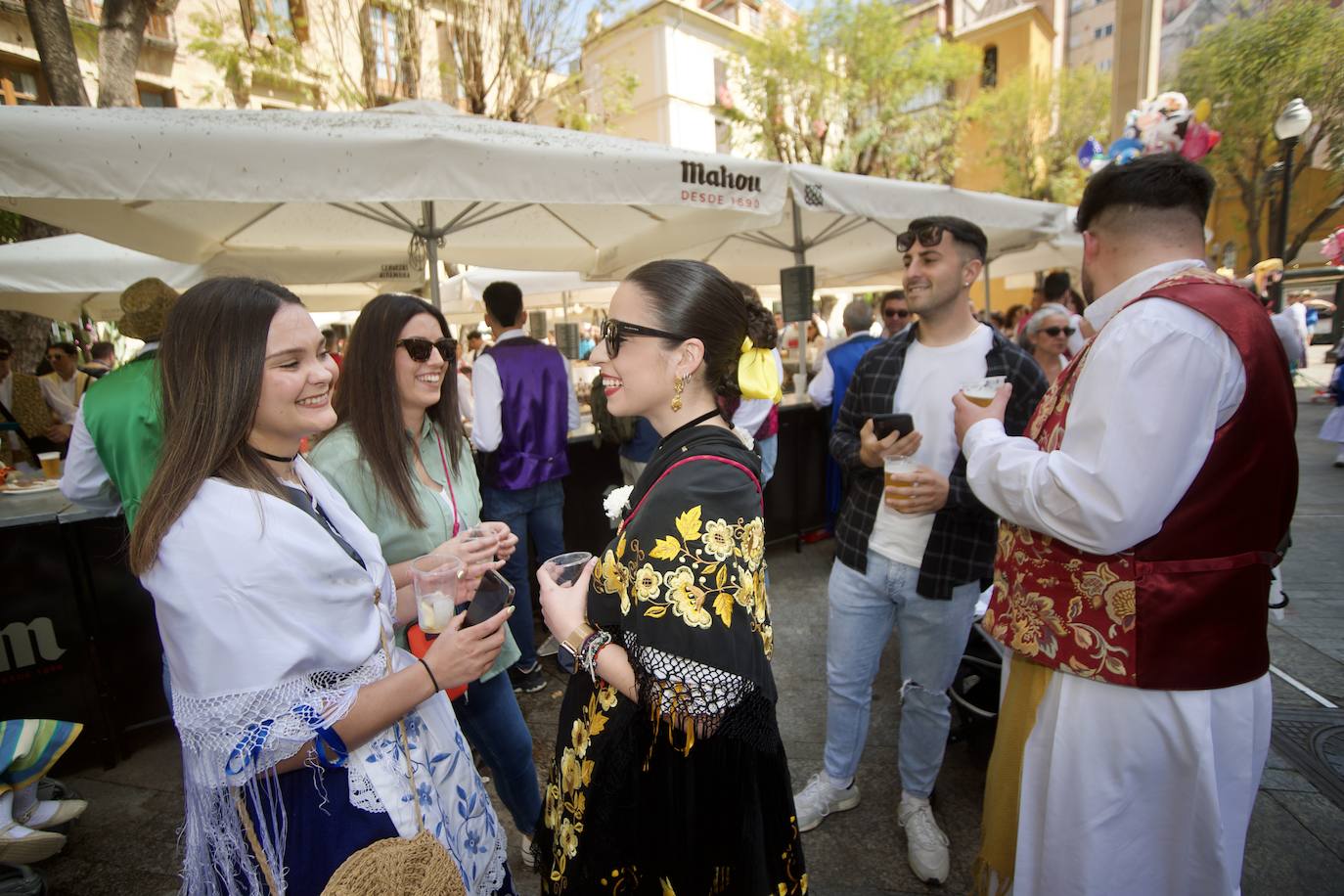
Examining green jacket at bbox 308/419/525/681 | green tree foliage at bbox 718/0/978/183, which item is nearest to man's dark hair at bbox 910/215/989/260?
green jacket at bbox 308/419/525/681

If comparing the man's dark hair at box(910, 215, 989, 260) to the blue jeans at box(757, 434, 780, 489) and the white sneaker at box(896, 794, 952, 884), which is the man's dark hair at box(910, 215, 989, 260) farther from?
the blue jeans at box(757, 434, 780, 489)

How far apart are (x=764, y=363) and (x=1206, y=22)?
36.7 ft

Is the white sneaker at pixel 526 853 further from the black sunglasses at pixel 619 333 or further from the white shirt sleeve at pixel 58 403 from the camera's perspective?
the white shirt sleeve at pixel 58 403

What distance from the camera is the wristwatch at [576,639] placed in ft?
4.39

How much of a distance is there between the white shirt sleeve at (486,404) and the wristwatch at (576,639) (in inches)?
103

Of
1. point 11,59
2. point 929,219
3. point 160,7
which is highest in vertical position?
point 11,59

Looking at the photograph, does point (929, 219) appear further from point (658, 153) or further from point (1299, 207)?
point (1299, 207)

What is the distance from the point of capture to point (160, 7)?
777 cm

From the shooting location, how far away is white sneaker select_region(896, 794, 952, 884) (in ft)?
7.38

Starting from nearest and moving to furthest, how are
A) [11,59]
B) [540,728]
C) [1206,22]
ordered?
[540,728], [1206,22], [11,59]

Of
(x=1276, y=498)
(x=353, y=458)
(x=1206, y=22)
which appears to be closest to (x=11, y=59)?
(x=353, y=458)

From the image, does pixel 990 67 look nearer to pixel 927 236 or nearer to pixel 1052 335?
pixel 1052 335

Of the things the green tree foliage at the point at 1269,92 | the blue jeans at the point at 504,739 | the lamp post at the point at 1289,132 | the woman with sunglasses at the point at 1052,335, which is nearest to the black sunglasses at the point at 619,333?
the blue jeans at the point at 504,739

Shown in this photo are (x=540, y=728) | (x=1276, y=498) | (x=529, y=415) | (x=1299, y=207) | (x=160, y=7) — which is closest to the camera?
(x=1276, y=498)
